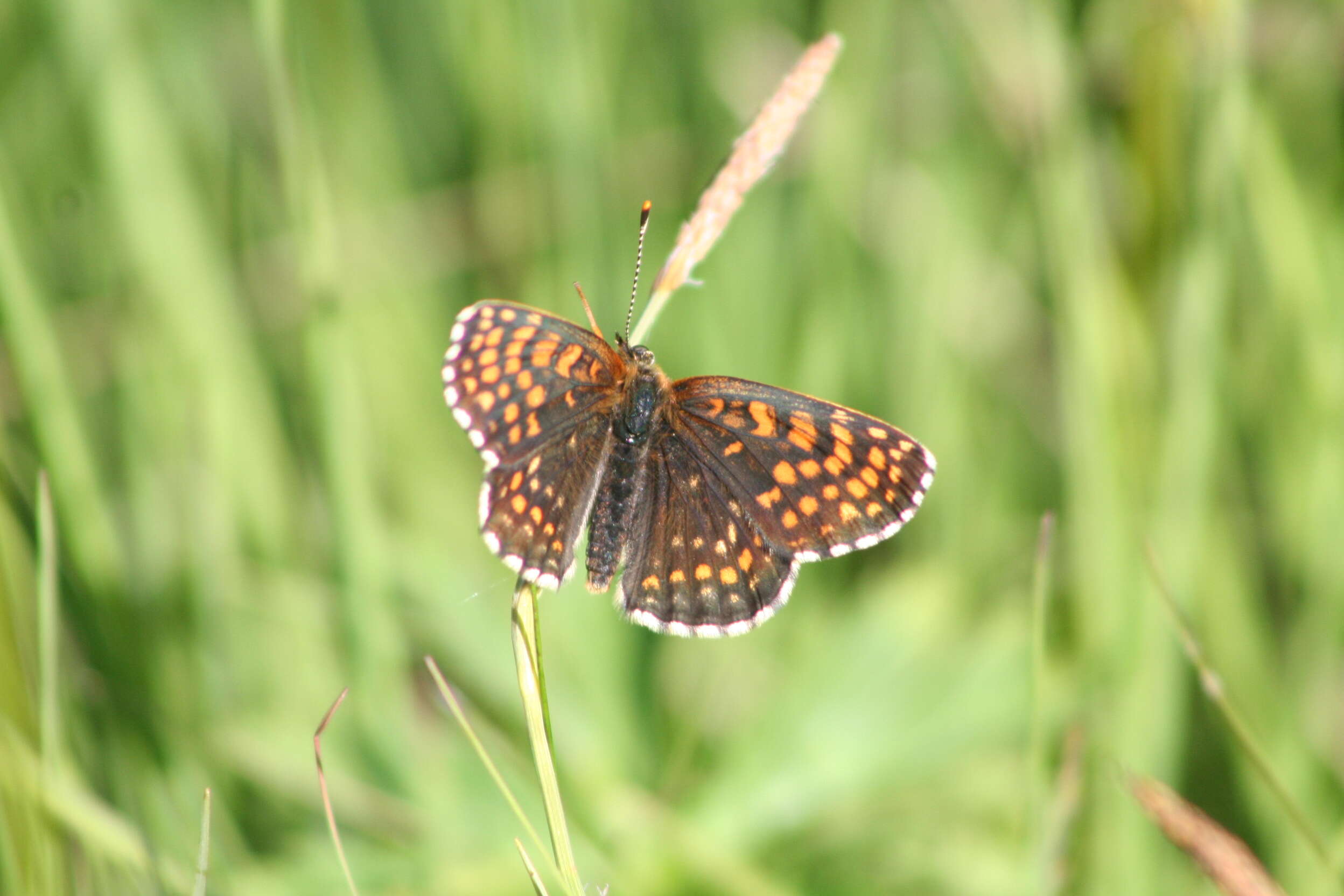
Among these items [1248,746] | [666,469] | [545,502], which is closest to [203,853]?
[545,502]

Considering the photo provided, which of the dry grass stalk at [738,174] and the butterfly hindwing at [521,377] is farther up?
the dry grass stalk at [738,174]

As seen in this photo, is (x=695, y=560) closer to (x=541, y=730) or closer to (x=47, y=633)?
(x=541, y=730)

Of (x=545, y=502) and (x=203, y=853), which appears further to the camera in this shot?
(x=545, y=502)

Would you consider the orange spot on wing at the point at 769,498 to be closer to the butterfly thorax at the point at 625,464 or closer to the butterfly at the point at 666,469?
the butterfly at the point at 666,469

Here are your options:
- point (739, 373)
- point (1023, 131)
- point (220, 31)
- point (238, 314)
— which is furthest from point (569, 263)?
point (220, 31)

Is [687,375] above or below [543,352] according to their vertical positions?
below

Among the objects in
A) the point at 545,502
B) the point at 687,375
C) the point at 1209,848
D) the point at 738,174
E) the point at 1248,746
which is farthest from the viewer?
the point at 687,375

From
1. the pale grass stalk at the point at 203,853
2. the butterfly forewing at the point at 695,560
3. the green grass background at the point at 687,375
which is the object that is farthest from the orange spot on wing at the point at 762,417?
the pale grass stalk at the point at 203,853
